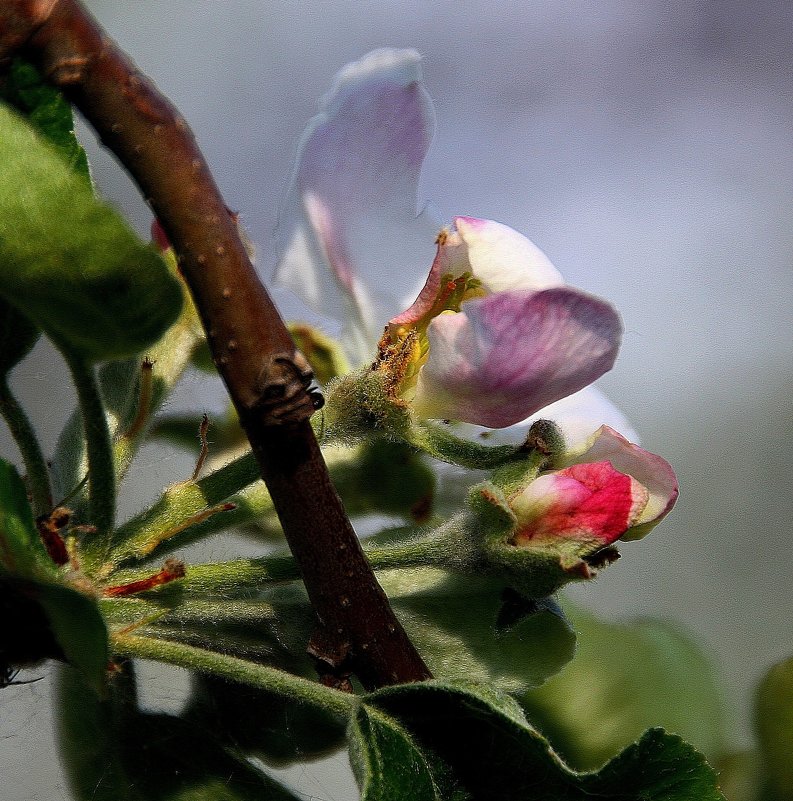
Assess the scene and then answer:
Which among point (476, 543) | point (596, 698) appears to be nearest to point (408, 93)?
point (476, 543)

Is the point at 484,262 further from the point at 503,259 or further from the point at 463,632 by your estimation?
the point at 463,632

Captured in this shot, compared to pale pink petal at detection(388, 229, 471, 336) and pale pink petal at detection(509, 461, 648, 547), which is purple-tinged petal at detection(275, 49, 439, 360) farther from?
pale pink petal at detection(509, 461, 648, 547)

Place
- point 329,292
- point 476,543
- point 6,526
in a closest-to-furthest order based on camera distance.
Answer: point 6,526, point 476,543, point 329,292

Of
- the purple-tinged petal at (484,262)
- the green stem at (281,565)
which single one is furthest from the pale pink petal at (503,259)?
the green stem at (281,565)

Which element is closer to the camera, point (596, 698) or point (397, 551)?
point (397, 551)

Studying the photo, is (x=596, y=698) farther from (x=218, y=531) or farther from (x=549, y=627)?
(x=218, y=531)

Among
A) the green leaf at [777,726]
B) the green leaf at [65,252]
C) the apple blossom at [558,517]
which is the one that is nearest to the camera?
the green leaf at [65,252]

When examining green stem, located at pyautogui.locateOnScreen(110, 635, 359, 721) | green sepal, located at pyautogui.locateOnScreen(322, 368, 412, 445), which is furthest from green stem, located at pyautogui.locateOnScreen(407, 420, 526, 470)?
green stem, located at pyautogui.locateOnScreen(110, 635, 359, 721)

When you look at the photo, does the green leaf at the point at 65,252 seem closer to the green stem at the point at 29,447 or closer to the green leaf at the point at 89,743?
the green stem at the point at 29,447
